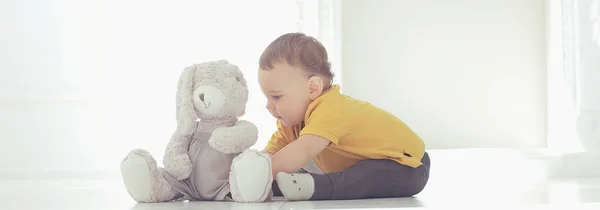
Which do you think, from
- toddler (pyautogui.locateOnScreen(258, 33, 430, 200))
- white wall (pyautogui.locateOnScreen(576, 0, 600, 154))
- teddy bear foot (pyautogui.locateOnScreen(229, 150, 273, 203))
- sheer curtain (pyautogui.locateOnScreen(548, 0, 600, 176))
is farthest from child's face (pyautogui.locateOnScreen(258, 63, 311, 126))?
white wall (pyautogui.locateOnScreen(576, 0, 600, 154))

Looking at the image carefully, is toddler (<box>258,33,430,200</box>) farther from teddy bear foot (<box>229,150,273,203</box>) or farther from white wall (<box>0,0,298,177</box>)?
white wall (<box>0,0,298,177</box>)

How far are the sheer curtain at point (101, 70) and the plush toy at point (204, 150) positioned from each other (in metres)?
1.14

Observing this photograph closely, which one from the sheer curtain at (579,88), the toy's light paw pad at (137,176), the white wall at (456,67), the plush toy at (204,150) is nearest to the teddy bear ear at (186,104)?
the plush toy at (204,150)

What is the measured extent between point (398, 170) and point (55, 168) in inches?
52.9

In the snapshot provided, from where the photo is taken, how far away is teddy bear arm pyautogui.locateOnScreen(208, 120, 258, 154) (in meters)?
1.38

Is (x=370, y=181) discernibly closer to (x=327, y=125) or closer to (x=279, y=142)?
(x=327, y=125)

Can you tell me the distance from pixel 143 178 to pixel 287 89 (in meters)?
0.33

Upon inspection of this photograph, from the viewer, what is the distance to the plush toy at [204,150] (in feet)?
4.42

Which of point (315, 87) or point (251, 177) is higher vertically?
point (315, 87)

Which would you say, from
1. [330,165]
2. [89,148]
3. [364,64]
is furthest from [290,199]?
[364,64]

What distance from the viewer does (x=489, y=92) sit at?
3865 millimetres

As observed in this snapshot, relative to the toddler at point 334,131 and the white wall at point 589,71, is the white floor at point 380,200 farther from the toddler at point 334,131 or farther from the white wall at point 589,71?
the white wall at point 589,71

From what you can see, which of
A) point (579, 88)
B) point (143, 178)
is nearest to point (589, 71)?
point (579, 88)

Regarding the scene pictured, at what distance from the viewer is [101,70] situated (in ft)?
8.47
